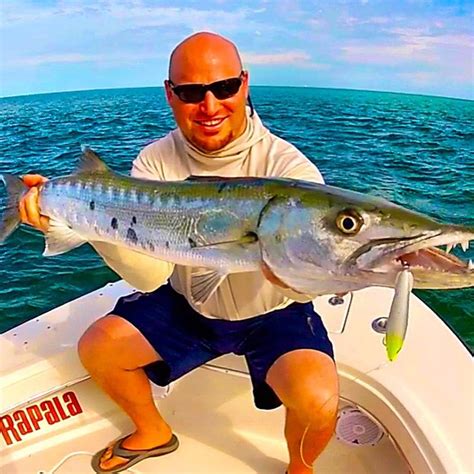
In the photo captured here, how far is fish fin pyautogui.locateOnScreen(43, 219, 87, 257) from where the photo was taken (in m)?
2.66

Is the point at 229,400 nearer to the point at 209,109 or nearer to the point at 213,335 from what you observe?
the point at 213,335

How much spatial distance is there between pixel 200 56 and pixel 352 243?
3.84 ft

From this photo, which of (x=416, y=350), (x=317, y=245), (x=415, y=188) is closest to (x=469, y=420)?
(x=416, y=350)

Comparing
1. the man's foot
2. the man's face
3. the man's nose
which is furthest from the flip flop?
the man's nose

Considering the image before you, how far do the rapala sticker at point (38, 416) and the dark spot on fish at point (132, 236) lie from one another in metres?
1.21

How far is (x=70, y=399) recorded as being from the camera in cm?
323

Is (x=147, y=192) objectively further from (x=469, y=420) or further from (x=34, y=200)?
(x=469, y=420)

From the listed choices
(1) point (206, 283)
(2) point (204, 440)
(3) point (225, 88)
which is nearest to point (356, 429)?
(2) point (204, 440)

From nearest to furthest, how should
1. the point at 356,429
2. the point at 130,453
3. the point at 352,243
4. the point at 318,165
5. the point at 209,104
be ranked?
the point at 352,243 < the point at 209,104 < the point at 130,453 < the point at 356,429 < the point at 318,165

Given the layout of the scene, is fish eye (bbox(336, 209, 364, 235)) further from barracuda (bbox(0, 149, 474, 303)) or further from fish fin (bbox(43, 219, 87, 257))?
fish fin (bbox(43, 219, 87, 257))

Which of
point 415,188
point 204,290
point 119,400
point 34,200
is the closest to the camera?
point 204,290

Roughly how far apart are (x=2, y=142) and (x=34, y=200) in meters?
18.3

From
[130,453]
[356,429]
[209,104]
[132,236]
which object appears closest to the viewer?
[132,236]

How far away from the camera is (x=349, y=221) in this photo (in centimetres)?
195
